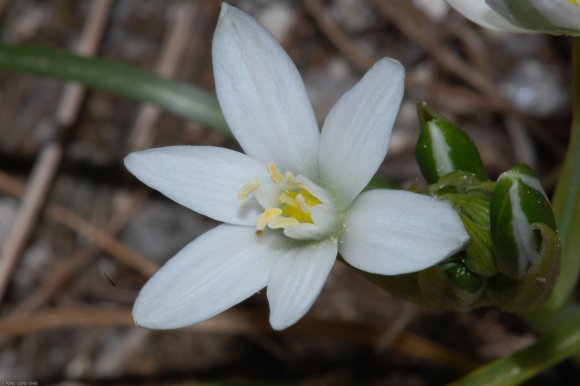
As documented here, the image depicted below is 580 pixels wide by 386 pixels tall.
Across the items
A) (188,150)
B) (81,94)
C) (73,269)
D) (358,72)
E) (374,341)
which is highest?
(188,150)

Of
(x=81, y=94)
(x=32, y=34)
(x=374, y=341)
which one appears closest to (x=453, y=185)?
(x=374, y=341)

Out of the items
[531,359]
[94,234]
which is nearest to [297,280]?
[531,359]

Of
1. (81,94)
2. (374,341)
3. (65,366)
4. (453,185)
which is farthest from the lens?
(81,94)

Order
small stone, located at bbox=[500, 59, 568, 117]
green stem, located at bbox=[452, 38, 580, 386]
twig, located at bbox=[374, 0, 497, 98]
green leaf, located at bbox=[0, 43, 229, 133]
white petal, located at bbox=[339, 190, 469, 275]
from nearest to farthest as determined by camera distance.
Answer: white petal, located at bbox=[339, 190, 469, 275], green stem, located at bbox=[452, 38, 580, 386], green leaf, located at bbox=[0, 43, 229, 133], small stone, located at bbox=[500, 59, 568, 117], twig, located at bbox=[374, 0, 497, 98]

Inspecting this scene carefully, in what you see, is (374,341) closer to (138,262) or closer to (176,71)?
(138,262)

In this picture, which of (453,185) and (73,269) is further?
(73,269)

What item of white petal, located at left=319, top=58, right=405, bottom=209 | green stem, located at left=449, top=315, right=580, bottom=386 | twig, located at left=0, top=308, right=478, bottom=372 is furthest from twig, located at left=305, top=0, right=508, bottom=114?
white petal, located at left=319, top=58, right=405, bottom=209

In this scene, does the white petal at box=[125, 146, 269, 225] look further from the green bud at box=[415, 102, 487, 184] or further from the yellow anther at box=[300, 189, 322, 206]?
the green bud at box=[415, 102, 487, 184]

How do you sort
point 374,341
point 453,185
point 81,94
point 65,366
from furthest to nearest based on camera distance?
point 81,94 → point 65,366 → point 374,341 → point 453,185
